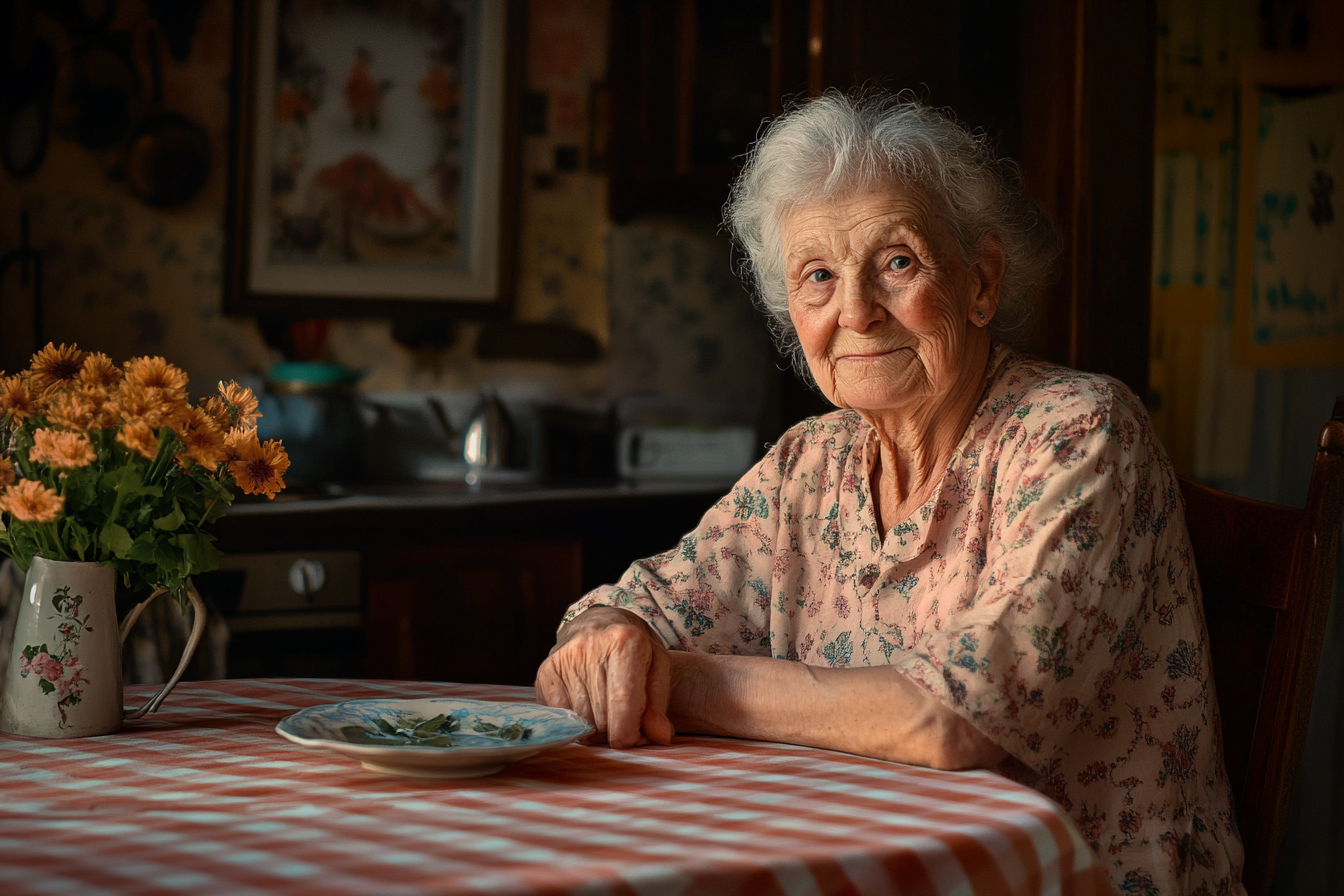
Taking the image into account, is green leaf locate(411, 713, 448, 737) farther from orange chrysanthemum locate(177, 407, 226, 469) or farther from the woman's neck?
the woman's neck

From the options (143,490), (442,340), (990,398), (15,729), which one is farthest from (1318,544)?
(442,340)

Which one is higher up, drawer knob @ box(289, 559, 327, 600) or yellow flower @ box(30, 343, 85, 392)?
yellow flower @ box(30, 343, 85, 392)

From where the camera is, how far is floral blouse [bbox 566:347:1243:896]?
108 cm

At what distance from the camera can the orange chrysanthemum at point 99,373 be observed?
1.08 m

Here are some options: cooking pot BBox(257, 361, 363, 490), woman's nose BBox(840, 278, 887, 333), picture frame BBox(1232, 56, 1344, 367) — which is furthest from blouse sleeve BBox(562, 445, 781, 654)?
cooking pot BBox(257, 361, 363, 490)

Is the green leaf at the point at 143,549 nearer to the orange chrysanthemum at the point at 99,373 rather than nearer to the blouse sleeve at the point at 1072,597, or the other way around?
the orange chrysanthemum at the point at 99,373

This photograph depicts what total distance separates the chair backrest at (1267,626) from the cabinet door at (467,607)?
172cm

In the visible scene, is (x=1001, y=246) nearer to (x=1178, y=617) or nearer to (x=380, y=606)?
(x=1178, y=617)

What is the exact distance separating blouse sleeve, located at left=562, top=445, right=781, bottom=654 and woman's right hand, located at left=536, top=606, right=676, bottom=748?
23 cm

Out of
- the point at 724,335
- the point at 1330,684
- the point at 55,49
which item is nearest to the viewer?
the point at 1330,684

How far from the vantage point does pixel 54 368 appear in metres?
1.10

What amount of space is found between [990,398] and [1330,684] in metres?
1.41

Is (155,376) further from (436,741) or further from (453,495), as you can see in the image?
(453,495)

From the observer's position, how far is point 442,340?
3.45m
